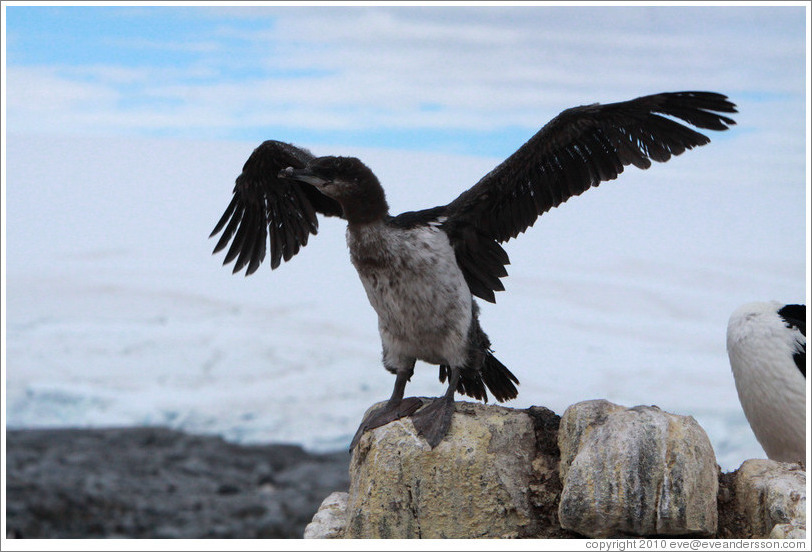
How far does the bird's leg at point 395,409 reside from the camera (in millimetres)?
5621

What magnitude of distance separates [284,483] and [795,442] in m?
13.7

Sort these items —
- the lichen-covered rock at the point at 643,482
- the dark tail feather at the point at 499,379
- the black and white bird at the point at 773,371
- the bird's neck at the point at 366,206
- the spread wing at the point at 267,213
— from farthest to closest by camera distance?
the spread wing at the point at 267,213
the dark tail feather at the point at 499,379
the black and white bird at the point at 773,371
the bird's neck at the point at 366,206
the lichen-covered rock at the point at 643,482

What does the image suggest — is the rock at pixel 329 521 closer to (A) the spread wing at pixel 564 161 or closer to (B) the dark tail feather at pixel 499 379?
(B) the dark tail feather at pixel 499 379

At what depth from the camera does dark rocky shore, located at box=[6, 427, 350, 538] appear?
56.0ft

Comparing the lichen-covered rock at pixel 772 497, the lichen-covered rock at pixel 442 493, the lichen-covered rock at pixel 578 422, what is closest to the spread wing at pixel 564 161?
the lichen-covered rock at pixel 578 422

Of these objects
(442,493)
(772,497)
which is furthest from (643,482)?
(442,493)

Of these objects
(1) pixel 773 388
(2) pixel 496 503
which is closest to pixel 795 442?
(1) pixel 773 388

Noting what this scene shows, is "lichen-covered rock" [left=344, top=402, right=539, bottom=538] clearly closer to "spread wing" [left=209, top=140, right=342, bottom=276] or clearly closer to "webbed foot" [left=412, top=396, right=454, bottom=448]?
"webbed foot" [left=412, top=396, right=454, bottom=448]

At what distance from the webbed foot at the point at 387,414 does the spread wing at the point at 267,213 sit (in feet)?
4.66

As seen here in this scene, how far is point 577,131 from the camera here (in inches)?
223

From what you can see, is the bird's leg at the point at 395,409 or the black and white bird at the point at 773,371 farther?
the black and white bird at the point at 773,371

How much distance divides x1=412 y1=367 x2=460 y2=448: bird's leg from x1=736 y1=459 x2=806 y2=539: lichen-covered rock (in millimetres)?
1637

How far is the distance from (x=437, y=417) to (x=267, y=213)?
2065 mm

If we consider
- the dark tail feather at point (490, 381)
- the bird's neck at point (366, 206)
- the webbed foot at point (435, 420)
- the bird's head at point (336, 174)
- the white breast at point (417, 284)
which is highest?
the bird's head at point (336, 174)
